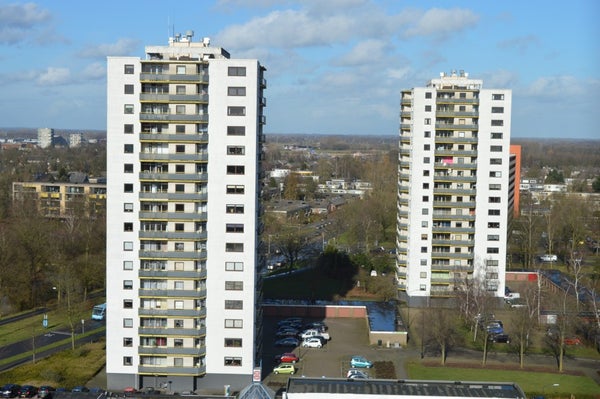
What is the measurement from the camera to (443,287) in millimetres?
36250

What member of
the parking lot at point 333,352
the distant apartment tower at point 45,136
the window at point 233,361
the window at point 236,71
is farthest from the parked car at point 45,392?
the distant apartment tower at point 45,136

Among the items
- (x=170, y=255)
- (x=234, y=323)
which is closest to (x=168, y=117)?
(x=170, y=255)

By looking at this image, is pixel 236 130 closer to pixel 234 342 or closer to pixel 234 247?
pixel 234 247

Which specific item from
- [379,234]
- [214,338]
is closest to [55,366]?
[214,338]

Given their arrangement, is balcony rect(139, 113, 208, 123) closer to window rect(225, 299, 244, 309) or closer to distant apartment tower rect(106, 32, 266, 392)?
distant apartment tower rect(106, 32, 266, 392)

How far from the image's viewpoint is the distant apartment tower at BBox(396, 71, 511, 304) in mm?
35344

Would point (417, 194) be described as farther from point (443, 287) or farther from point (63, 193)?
point (63, 193)

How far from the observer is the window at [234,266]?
2392cm

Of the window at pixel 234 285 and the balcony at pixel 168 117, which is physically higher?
the balcony at pixel 168 117

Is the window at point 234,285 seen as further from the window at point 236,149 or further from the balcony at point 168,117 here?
the balcony at point 168,117

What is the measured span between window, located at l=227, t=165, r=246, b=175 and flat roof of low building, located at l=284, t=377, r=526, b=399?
270 inches

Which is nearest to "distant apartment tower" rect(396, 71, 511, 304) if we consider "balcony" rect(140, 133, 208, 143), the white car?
the white car

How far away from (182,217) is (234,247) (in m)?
1.97

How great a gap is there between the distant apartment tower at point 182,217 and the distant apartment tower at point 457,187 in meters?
13.7
